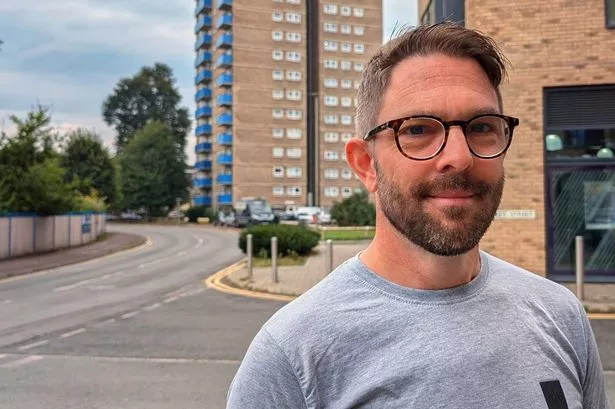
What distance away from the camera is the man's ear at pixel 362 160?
149 centimetres

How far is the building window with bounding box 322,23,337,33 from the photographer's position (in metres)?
84.9

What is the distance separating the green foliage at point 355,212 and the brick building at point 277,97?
4123 centimetres

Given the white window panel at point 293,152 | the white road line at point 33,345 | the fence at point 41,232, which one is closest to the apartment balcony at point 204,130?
the white window panel at point 293,152

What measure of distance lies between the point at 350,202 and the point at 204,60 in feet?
186

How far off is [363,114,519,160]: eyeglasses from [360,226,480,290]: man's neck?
20cm

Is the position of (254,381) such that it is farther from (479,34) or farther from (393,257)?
(479,34)

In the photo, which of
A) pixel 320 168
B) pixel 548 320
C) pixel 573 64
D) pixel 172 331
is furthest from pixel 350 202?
pixel 320 168

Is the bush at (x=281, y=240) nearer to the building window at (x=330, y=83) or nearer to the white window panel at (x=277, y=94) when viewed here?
the white window panel at (x=277, y=94)

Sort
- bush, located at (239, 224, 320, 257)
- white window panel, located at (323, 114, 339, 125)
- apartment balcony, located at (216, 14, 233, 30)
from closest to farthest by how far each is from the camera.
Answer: bush, located at (239, 224, 320, 257) → apartment balcony, located at (216, 14, 233, 30) → white window panel, located at (323, 114, 339, 125)

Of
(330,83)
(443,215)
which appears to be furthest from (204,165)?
(443,215)

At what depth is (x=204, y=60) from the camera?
86.2 m

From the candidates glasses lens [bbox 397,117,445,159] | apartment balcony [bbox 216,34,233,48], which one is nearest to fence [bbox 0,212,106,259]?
glasses lens [bbox 397,117,445,159]

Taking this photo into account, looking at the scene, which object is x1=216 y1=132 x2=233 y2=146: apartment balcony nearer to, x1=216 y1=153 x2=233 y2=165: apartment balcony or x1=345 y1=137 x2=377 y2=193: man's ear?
x1=216 y1=153 x2=233 y2=165: apartment balcony

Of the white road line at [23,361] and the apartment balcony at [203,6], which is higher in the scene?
the apartment balcony at [203,6]
